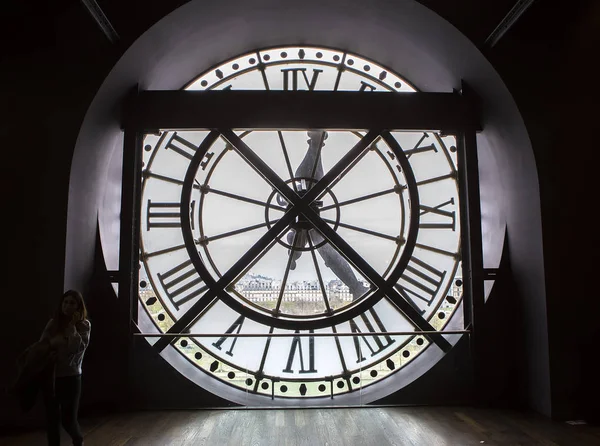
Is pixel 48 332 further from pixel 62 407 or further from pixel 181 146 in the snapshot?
pixel 181 146

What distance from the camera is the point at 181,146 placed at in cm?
409

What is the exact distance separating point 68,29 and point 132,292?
1.92 m

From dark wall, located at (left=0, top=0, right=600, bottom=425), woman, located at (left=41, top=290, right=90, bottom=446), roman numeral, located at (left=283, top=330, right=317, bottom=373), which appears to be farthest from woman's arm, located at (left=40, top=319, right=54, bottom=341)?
roman numeral, located at (left=283, top=330, right=317, bottom=373)

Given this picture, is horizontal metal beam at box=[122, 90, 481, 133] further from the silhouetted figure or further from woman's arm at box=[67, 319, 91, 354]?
woman's arm at box=[67, 319, 91, 354]

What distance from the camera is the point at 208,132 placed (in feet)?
13.2

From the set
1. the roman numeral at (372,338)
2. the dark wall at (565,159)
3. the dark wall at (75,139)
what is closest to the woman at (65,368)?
the dark wall at (75,139)

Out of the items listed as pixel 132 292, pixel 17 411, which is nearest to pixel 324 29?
pixel 132 292

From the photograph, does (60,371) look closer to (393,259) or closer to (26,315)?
(26,315)

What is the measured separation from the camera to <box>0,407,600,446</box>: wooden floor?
2822mm

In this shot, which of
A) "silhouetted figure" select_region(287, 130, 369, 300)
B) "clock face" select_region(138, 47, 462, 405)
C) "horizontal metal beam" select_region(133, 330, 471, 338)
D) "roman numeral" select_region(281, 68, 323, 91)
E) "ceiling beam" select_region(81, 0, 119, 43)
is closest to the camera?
"ceiling beam" select_region(81, 0, 119, 43)

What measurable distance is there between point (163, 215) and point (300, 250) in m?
1.18

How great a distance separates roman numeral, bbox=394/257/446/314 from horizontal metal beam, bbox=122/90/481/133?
46.1 inches

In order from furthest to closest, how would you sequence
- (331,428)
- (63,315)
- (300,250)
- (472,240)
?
1. (300,250)
2. (472,240)
3. (331,428)
4. (63,315)

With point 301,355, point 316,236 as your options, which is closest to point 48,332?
point 301,355
